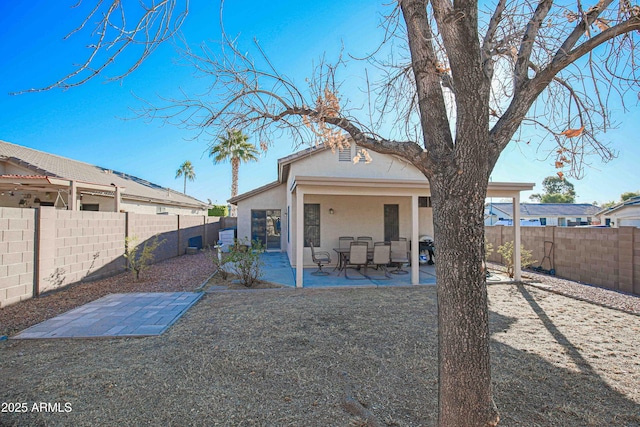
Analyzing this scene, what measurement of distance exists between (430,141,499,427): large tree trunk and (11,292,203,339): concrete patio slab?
4.60 meters

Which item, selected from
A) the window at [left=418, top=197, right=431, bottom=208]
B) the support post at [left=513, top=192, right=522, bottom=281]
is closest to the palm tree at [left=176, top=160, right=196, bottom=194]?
the window at [left=418, top=197, right=431, bottom=208]

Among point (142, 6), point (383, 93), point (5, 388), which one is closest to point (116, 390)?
point (5, 388)

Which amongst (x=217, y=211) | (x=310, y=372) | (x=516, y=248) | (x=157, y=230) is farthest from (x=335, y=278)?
(x=217, y=211)

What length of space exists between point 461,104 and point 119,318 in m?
6.43

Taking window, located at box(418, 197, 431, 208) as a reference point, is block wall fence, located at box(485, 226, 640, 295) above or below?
below

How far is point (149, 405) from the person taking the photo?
293 centimetres

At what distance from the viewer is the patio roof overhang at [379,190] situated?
822 cm

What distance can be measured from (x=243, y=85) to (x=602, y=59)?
375 cm

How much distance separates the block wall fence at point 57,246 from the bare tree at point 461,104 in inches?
226

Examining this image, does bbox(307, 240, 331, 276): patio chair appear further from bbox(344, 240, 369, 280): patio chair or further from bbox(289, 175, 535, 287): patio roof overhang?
bbox(289, 175, 535, 287): patio roof overhang

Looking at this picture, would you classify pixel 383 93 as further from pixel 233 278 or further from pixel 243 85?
pixel 233 278

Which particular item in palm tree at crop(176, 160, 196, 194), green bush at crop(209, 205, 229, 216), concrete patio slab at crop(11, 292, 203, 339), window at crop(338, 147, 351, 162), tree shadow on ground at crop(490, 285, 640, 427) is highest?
palm tree at crop(176, 160, 196, 194)

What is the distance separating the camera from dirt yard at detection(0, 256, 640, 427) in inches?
111

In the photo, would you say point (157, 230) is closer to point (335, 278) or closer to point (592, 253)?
point (335, 278)
